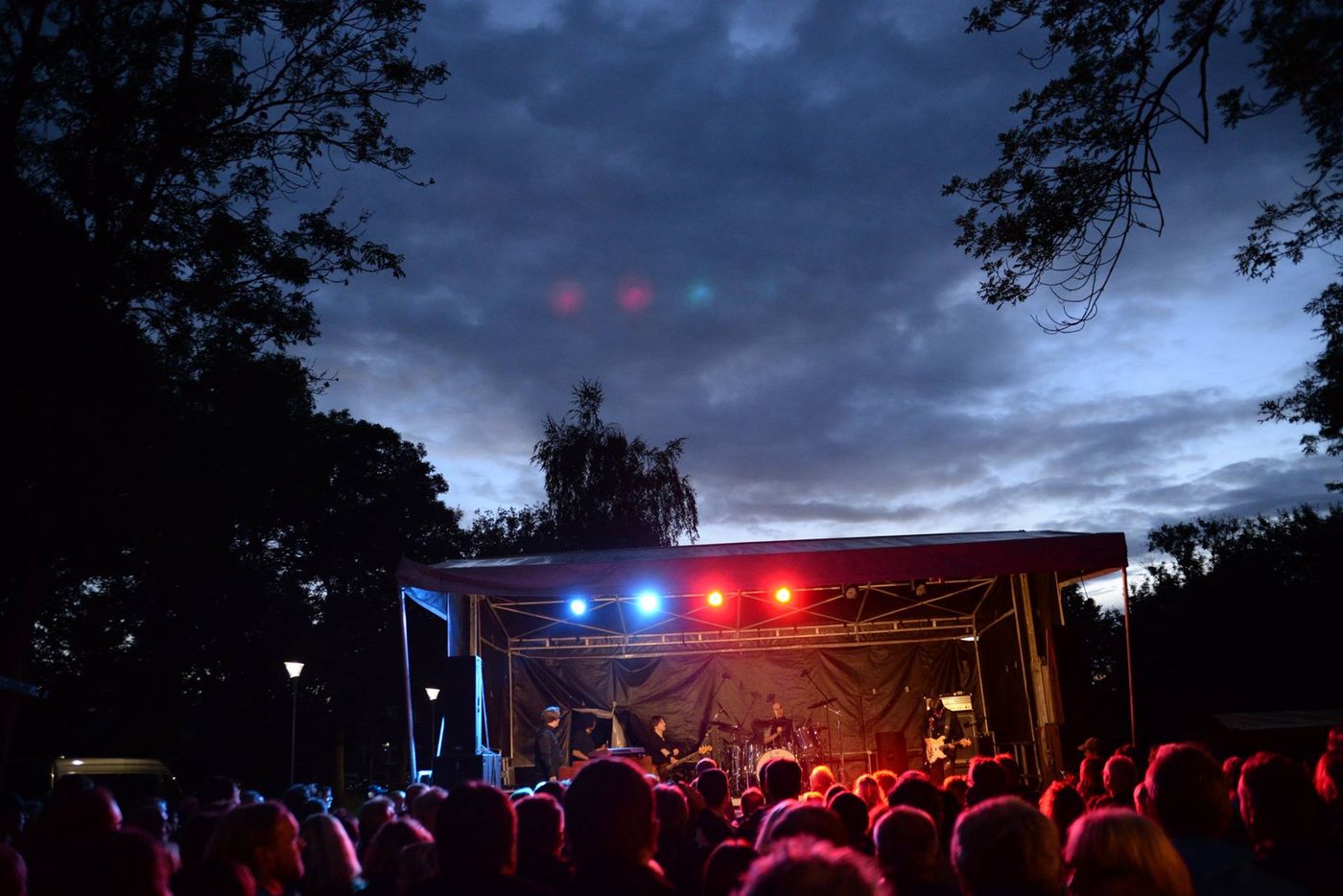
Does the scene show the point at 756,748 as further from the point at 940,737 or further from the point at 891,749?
the point at 940,737

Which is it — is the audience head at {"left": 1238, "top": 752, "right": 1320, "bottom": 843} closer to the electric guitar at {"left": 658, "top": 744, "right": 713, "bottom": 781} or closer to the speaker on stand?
the speaker on stand

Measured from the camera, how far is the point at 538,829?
3.46m

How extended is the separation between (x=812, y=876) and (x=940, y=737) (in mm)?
15930

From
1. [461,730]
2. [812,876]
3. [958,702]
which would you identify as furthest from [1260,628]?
[812,876]

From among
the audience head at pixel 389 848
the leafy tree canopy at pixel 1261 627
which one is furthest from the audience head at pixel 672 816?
the leafy tree canopy at pixel 1261 627

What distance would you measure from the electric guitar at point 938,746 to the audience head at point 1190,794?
13320 millimetres

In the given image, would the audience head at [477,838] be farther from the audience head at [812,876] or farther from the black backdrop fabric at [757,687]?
the black backdrop fabric at [757,687]

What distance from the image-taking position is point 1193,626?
34344 millimetres

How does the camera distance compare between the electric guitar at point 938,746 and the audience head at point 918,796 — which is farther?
the electric guitar at point 938,746

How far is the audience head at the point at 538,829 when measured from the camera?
135 inches

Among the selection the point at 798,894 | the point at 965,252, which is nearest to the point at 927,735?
the point at 965,252

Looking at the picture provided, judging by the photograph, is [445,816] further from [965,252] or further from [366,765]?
[366,765]

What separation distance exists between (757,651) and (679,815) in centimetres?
1383

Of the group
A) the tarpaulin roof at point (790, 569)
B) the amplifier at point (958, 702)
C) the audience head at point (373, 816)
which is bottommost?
the amplifier at point (958, 702)
